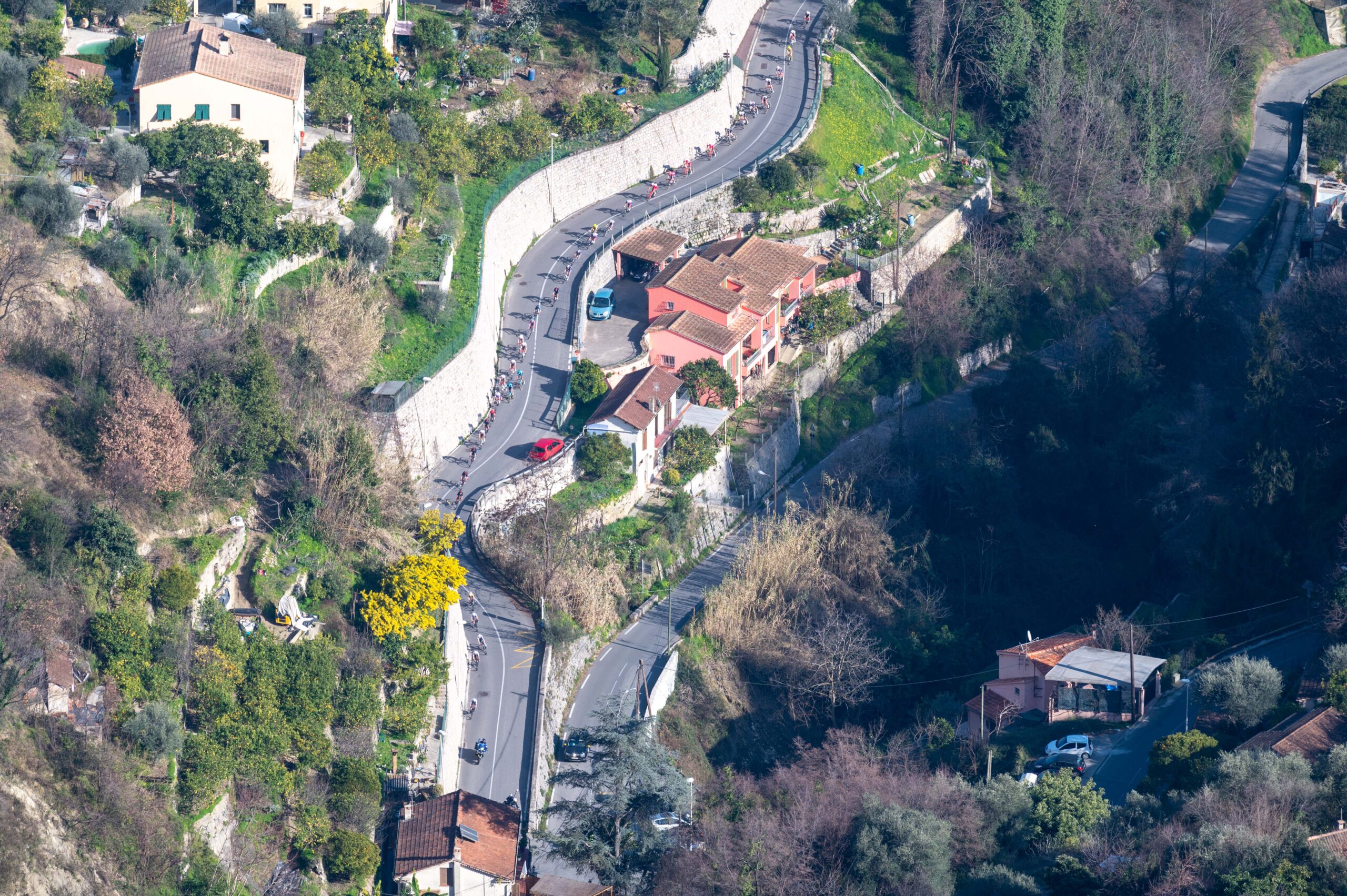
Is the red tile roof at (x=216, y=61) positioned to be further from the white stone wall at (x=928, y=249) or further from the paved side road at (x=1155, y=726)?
the paved side road at (x=1155, y=726)

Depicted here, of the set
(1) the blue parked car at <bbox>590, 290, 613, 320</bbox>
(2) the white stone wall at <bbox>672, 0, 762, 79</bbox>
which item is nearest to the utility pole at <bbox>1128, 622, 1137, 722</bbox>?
(1) the blue parked car at <bbox>590, 290, 613, 320</bbox>

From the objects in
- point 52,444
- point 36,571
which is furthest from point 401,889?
point 52,444

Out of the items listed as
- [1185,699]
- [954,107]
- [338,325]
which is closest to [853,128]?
[954,107]

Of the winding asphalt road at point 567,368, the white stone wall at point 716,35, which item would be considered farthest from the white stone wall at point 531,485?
the white stone wall at point 716,35

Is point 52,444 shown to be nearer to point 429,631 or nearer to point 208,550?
point 208,550

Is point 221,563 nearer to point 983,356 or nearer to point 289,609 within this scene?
point 289,609
